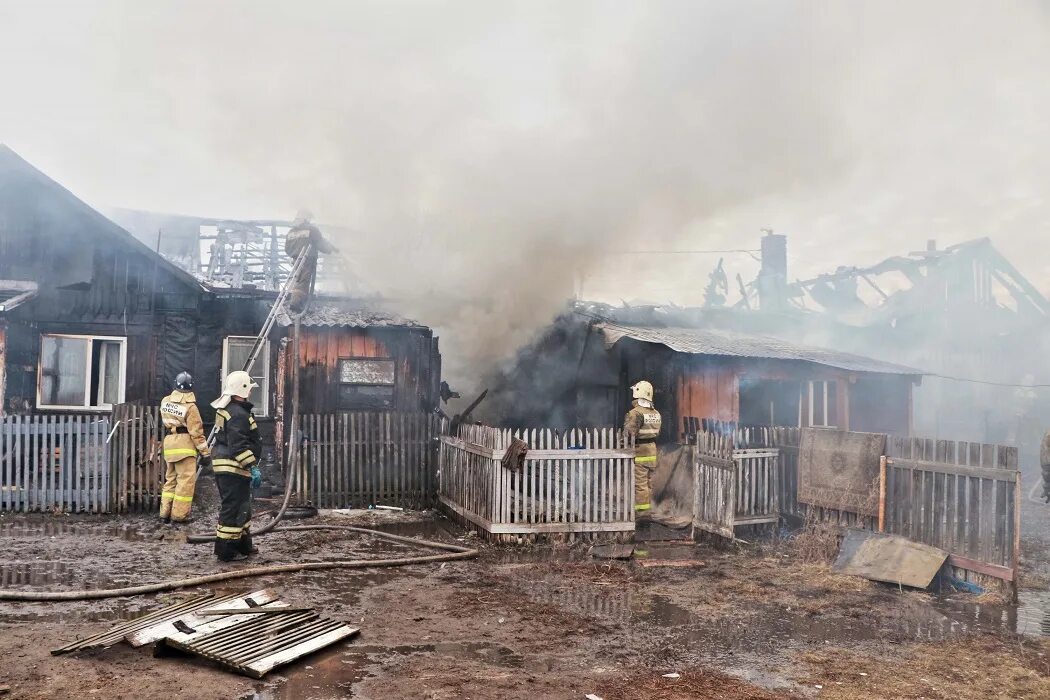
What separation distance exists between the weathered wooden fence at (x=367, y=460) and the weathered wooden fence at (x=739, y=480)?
453cm

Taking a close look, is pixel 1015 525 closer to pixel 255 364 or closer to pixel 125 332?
pixel 255 364

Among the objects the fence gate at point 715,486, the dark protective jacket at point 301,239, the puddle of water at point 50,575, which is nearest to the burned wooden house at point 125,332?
the dark protective jacket at point 301,239

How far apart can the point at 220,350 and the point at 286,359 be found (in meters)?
1.34

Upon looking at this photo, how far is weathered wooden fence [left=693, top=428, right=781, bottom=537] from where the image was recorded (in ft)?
30.5

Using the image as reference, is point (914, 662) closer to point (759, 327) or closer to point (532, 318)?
point (532, 318)

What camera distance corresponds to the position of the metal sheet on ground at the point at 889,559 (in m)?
7.15

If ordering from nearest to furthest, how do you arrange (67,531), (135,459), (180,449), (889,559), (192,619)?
(192,619), (889,559), (67,531), (180,449), (135,459)

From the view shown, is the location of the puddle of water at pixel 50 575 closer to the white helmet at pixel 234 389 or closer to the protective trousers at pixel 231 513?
the protective trousers at pixel 231 513

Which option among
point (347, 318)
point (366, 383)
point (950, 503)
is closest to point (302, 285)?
point (347, 318)

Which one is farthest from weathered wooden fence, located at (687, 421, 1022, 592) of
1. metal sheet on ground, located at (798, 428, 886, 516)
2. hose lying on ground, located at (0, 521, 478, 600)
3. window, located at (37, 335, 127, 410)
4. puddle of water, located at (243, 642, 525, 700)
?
window, located at (37, 335, 127, 410)

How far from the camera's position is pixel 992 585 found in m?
6.87

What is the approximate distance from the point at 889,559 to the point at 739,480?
95.8 inches

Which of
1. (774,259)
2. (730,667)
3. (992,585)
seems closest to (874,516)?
(992,585)

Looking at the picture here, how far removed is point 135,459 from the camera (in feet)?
34.1
